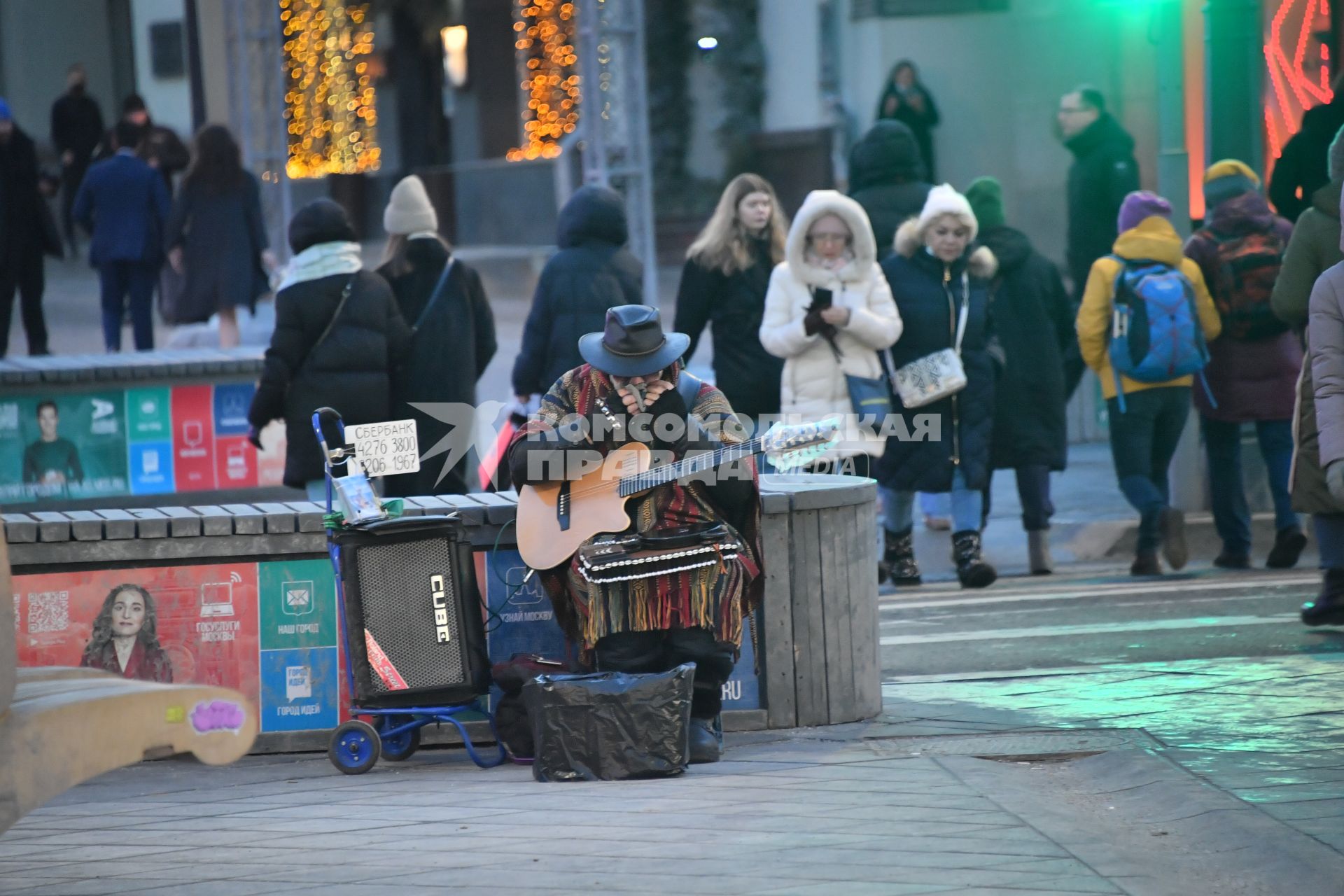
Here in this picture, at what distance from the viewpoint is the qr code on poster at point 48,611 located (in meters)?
6.73

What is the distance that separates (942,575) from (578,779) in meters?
5.02

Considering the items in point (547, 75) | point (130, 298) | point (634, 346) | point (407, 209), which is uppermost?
point (547, 75)

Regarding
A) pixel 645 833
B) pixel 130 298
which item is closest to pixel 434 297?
pixel 645 833

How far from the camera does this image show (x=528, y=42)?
2538cm

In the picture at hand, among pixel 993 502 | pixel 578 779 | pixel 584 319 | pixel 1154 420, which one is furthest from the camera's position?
pixel 993 502

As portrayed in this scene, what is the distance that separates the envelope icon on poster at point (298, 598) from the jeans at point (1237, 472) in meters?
5.46

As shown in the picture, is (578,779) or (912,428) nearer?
(578,779)

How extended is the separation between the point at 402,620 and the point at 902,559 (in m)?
4.31

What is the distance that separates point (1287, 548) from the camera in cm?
1043

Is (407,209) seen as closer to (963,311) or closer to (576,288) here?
(576,288)

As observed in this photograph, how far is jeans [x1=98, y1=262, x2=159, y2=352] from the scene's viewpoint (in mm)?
15781

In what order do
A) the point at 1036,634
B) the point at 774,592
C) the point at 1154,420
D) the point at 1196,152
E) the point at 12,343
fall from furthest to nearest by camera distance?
the point at 12,343 → the point at 1196,152 → the point at 1154,420 → the point at 1036,634 → the point at 774,592

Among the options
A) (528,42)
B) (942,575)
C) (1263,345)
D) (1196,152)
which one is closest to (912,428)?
(942,575)

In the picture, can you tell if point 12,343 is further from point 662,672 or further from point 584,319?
point 662,672
